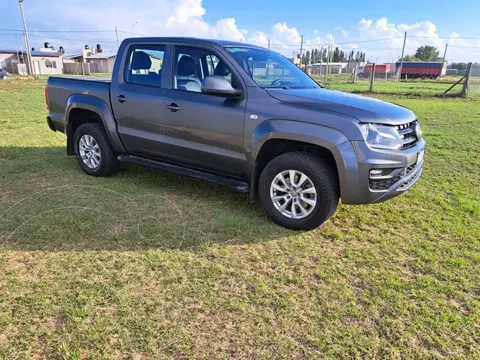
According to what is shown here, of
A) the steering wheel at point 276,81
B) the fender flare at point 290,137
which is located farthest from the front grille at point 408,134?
the steering wheel at point 276,81

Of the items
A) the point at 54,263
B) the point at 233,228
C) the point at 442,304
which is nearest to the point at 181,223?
the point at 233,228

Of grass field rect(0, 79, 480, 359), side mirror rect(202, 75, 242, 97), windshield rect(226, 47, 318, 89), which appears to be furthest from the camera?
windshield rect(226, 47, 318, 89)

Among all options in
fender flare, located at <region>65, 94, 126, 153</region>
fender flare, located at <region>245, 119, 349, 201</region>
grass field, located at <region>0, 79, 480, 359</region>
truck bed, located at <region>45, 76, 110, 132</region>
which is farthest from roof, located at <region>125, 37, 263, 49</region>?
grass field, located at <region>0, 79, 480, 359</region>

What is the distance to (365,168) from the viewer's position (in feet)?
10.6

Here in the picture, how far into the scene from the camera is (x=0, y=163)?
571 cm

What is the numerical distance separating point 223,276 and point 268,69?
8.18 feet

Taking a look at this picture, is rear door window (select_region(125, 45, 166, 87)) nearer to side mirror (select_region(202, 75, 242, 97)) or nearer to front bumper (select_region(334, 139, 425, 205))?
side mirror (select_region(202, 75, 242, 97))

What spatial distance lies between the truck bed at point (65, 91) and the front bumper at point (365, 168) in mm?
3151

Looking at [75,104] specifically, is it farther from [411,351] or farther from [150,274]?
[411,351]

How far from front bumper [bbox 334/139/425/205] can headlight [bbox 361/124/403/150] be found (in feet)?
0.17

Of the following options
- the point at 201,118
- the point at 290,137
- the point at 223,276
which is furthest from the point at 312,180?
the point at 201,118

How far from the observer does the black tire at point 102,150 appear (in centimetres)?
496

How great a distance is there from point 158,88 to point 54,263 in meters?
2.26

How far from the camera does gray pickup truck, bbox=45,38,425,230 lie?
3.33m
